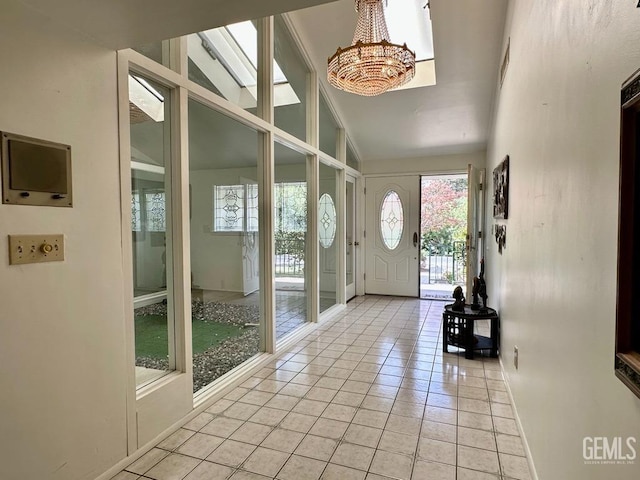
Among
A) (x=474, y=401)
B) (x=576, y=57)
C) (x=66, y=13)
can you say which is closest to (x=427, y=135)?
(x=474, y=401)

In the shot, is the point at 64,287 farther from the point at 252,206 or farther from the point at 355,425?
the point at 252,206

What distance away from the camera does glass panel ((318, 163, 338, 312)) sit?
15.8 ft

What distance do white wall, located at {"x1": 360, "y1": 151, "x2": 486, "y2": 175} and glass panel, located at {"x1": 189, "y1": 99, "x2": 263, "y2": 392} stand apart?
10.9 ft

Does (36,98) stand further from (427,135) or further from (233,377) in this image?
(427,135)

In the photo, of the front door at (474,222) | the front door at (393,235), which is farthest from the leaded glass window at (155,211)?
the front door at (393,235)

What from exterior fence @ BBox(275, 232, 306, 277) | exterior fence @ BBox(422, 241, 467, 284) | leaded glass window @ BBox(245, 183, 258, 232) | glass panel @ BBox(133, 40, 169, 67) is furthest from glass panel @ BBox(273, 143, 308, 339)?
exterior fence @ BBox(422, 241, 467, 284)

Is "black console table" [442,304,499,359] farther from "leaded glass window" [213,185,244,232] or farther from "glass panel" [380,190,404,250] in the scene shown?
"glass panel" [380,190,404,250]

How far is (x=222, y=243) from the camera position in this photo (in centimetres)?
312

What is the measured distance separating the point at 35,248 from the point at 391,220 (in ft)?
17.5

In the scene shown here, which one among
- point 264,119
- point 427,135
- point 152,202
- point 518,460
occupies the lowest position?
point 518,460

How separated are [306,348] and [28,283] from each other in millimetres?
2630

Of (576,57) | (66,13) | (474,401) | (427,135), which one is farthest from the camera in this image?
(427,135)

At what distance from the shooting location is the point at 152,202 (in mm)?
2170

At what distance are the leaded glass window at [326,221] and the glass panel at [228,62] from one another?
1885mm
